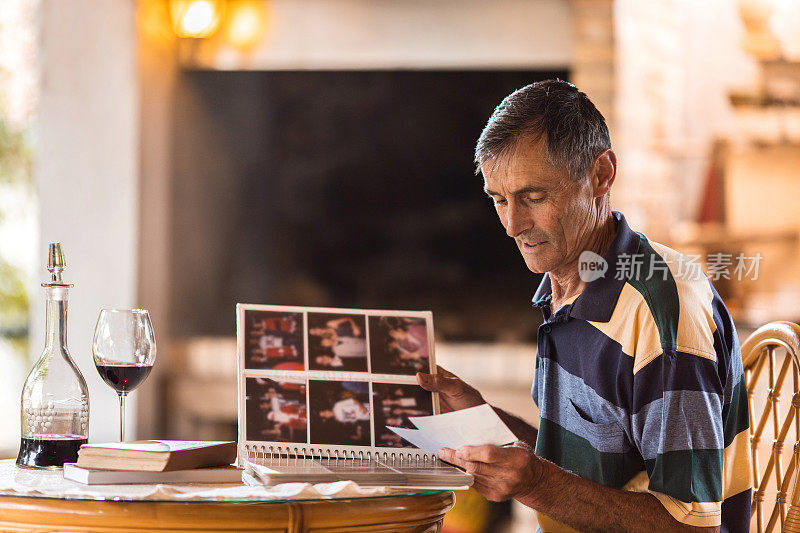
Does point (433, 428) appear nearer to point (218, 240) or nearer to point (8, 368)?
point (218, 240)

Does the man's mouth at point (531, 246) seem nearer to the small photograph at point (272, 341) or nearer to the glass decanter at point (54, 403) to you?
the small photograph at point (272, 341)

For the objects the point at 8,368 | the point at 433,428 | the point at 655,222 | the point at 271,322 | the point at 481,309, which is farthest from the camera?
the point at 8,368

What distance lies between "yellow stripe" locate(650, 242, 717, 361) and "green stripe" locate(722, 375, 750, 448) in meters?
0.13

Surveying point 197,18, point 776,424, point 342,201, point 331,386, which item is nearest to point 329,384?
point 331,386

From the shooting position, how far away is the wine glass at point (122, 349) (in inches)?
→ 45.4

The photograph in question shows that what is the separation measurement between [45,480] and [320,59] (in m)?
2.71

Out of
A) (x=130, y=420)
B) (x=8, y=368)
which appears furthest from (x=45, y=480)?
(x=8, y=368)

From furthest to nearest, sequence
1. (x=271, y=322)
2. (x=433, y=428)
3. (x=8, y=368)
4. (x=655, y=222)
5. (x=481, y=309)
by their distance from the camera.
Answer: (x=8, y=368)
(x=481, y=309)
(x=655, y=222)
(x=271, y=322)
(x=433, y=428)

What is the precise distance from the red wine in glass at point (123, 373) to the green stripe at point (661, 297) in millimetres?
646

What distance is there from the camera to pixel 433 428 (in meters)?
1.06

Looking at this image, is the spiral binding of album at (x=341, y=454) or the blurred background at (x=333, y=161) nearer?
the spiral binding of album at (x=341, y=454)

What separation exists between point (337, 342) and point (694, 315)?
17.9 inches

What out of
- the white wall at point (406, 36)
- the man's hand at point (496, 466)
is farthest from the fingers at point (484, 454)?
the white wall at point (406, 36)

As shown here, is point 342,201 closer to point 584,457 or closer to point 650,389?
point 584,457
